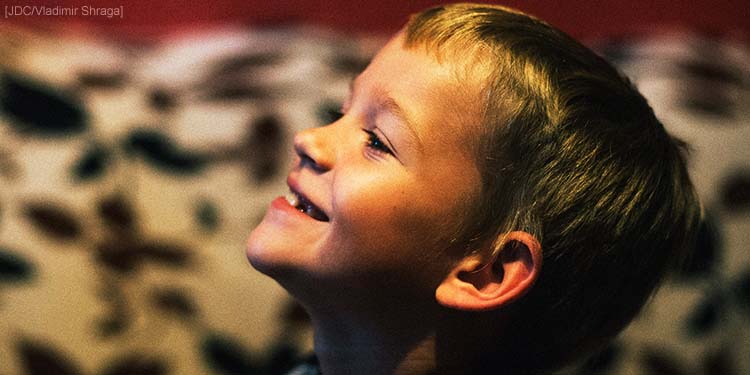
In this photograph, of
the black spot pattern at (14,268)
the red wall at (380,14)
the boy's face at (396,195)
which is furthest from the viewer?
the red wall at (380,14)

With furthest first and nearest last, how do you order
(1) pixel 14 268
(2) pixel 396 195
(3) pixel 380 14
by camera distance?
(3) pixel 380 14
(1) pixel 14 268
(2) pixel 396 195

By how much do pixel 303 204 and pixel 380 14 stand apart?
502mm

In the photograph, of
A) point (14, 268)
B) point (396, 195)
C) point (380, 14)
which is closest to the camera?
point (396, 195)

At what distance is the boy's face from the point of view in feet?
2.11

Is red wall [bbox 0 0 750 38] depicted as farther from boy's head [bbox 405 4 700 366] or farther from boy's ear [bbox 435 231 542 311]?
boy's ear [bbox 435 231 542 311]

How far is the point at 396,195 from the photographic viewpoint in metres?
0.64

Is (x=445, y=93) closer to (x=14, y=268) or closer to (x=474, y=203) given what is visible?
(x=474, y=203)

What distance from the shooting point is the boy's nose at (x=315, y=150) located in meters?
0.68

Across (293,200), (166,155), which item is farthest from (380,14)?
(293,200)

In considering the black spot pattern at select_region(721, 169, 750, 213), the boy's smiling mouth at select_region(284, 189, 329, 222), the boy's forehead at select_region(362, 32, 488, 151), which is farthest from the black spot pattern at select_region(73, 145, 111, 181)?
the black spot pattern at select_region(721, 169, 750, 213)

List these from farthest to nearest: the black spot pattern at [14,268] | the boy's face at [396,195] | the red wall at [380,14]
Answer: the red wall at [380,14] < the black spot pattern at [14,268] < the boy's face at [396,195]

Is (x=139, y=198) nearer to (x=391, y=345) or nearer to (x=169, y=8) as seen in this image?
(x=169, y=8)

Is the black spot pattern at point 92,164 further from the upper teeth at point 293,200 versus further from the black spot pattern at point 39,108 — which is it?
the upper teeth at point 293,200

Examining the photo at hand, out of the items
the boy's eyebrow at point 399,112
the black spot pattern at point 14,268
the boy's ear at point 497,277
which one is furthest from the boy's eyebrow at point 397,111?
the black spot pattern at point 14,268
